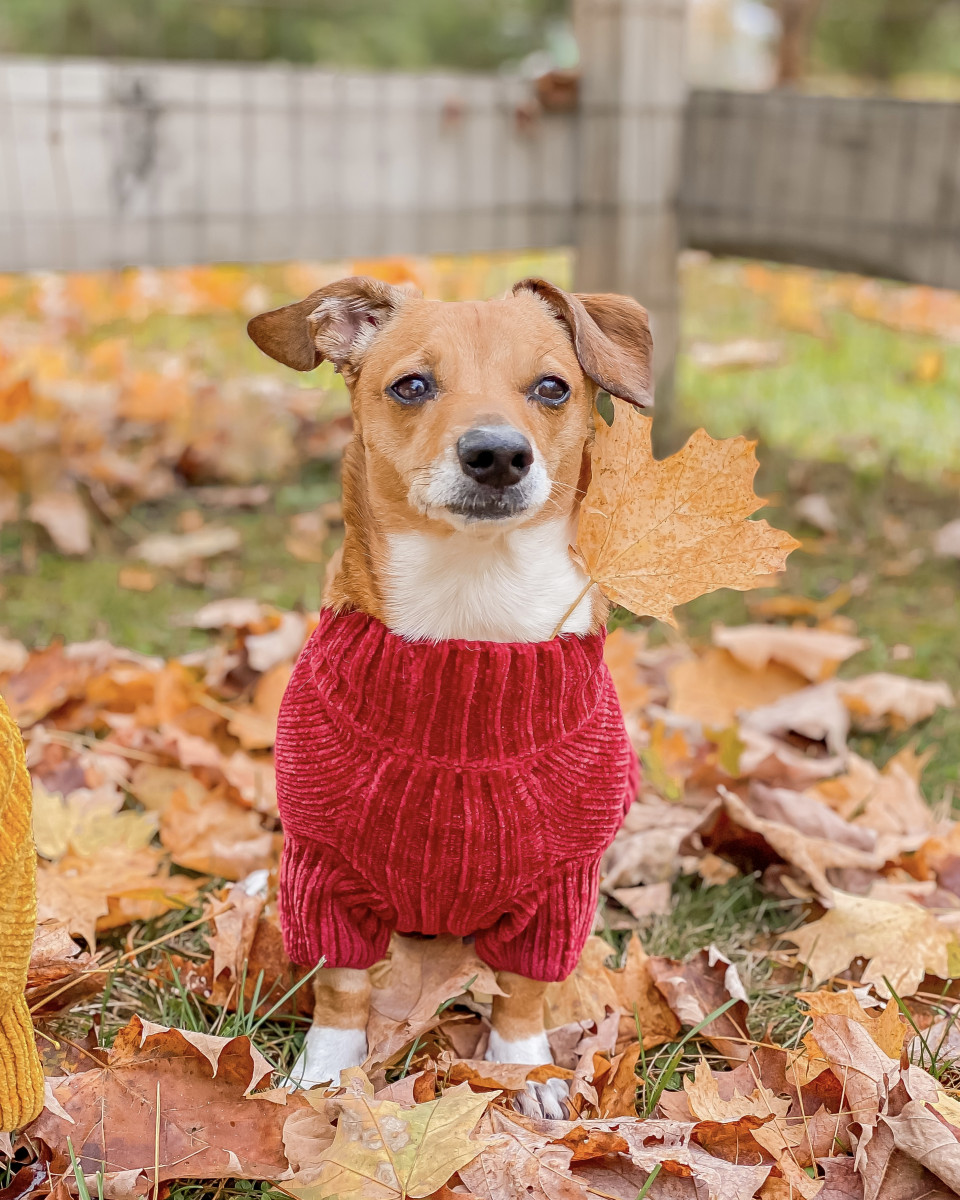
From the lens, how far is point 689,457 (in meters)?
1.64

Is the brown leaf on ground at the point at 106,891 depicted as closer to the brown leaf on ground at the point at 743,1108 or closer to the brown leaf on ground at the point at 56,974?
the brown leaf on ground at the point at 56,974

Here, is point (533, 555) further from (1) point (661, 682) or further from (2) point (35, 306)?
(2) point (35, 306)

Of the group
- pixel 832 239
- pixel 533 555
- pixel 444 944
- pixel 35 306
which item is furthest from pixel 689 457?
pixel 35 306

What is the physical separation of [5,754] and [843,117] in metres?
3.33

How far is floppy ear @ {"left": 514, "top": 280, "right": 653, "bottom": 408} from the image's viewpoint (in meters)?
1.75

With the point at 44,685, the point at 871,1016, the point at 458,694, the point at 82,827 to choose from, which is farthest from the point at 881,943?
the point at 44,685

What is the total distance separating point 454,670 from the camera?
169 cm

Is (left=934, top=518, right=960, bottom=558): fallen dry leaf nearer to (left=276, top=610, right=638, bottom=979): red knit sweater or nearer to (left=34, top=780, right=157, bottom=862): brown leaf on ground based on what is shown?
(left=276, top=610, right=638, bottom=979): red knit sweater

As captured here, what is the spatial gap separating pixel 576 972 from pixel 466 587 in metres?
0.71

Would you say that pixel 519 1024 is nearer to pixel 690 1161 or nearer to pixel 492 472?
pixel 690 1161

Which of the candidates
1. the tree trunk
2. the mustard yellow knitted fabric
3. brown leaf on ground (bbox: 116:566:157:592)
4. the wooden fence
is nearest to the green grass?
the wooden fence

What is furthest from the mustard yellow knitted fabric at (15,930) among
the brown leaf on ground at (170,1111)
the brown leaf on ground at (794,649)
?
the brown leaf on ground at (794,649)

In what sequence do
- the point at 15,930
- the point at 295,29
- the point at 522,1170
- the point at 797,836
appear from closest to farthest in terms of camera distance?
1. the point at 15,930
2. the point at 522,1170
3. the point at 797,836
4. the point at 295,29

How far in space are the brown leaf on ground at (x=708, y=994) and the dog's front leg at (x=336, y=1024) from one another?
1.54 ft
